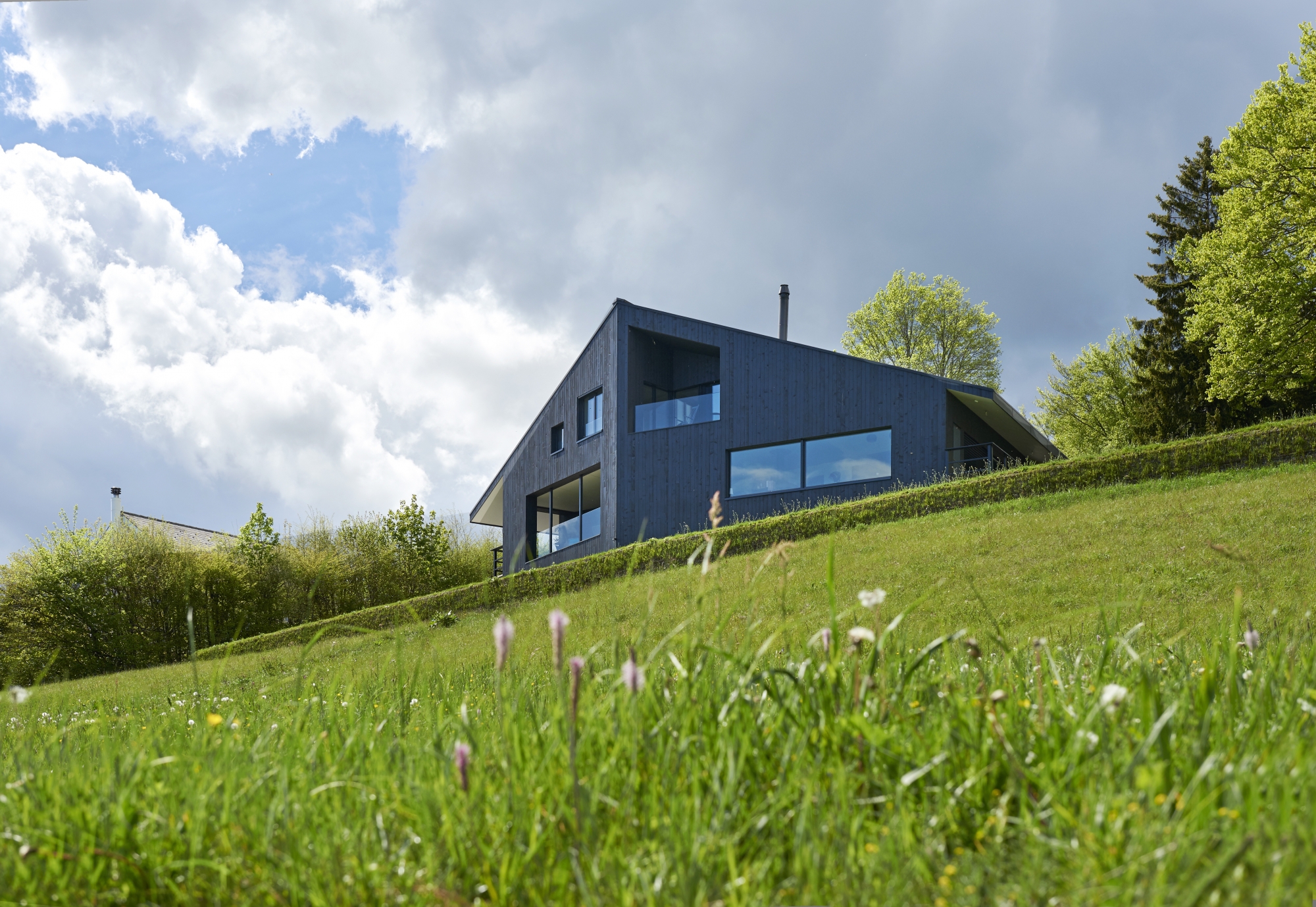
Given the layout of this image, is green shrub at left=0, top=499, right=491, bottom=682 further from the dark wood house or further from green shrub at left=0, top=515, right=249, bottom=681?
the dark wood house

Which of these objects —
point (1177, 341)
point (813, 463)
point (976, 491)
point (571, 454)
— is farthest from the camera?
point (1177, 341)

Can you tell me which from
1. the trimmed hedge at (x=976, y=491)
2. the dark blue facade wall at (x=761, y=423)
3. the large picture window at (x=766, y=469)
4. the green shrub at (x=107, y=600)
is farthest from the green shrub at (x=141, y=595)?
the large picture window at (x=766, y=469)

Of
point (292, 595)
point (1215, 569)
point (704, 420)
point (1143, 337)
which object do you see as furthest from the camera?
point (1143, 337)

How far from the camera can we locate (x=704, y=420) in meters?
24.2

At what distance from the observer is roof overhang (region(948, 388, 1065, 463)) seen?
68.4 feet

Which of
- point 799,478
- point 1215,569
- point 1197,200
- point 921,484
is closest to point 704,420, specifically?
point 799,478

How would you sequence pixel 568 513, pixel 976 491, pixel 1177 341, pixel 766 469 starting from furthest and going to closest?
pixel 1177 341
pixel 568 513
pixel 766 469
pixel 976 491

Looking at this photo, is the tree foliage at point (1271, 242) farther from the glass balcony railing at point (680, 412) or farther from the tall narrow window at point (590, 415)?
the tall narrow window at point (590, 415)

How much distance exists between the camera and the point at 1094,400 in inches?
1531

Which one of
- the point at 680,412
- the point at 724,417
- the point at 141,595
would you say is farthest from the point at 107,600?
the point at 724,417

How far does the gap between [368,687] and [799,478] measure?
18873 millimetres

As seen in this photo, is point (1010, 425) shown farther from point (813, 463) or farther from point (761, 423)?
point (761, 423)

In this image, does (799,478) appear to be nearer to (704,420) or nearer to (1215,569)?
(704,420)

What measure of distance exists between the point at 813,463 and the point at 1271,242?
16091 millimetres
